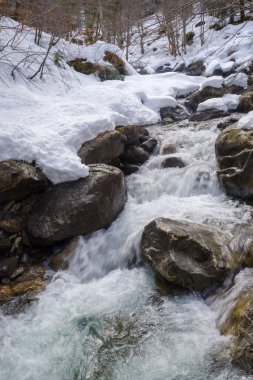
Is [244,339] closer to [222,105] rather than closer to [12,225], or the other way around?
[12,225]

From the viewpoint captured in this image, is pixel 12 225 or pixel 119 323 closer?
pixel 119 323

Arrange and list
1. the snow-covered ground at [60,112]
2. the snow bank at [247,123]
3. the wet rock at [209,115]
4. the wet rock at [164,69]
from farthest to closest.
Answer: the wet rock at [164,69]
the wet rock at [209,115]
the snow bank at [247,123]
the snow-covered ground at [60,112]

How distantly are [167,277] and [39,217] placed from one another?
2117mm

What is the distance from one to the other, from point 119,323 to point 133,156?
4.26 metres

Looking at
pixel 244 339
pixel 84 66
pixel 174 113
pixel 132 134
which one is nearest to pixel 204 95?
pixel 174 113

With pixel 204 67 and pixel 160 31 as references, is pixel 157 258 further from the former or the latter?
pixel 204 67

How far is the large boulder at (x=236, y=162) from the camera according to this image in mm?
5148

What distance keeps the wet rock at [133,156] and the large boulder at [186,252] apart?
303cm

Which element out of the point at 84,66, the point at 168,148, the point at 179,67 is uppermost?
the point at 179,67

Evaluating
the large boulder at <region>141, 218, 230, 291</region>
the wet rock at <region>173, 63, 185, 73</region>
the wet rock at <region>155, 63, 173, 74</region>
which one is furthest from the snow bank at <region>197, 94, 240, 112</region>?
the wet rock at <region>155, 63, 173, 74</region>

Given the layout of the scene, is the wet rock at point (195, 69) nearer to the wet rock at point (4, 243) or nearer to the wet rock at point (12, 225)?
the wet rock at point (12, 225)

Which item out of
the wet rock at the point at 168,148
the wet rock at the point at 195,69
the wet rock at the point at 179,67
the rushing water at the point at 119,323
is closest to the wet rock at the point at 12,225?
the rushing water at the point at 119,323

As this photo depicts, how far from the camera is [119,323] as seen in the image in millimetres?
3457

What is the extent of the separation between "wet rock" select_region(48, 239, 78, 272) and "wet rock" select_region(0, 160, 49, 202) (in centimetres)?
97
